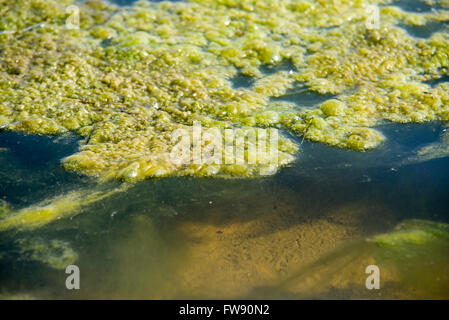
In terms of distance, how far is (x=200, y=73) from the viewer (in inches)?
138

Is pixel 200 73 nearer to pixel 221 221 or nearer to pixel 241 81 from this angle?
pixel 241 81

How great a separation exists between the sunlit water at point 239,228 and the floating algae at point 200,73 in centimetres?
16

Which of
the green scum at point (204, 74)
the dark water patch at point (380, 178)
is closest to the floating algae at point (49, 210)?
the green scum at point (204, 74)

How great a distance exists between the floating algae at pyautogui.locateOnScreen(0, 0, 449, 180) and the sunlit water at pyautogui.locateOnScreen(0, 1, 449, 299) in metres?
0.16

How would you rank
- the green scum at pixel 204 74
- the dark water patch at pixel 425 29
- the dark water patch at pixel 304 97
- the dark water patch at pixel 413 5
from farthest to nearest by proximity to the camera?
the dark water patch at pixel 413 5
the dark water patch at pixel 425 29
the dark water patch at pixel 304 97
the green scum at pixel 204 74

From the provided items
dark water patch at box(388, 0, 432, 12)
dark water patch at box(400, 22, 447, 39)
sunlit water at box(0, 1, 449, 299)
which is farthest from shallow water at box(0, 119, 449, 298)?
dark water patch at box(388, 0, 432, 12)

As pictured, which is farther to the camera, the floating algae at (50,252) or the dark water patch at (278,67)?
the dark water patch at (278,67)

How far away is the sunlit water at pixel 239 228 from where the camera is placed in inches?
75.0

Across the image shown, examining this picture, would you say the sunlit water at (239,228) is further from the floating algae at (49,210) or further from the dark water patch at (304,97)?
the dark water patch at (304,97)

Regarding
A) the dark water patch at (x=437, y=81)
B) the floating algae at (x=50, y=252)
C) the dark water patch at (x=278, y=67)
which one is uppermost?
the dark water patch at (x=278, y=67)

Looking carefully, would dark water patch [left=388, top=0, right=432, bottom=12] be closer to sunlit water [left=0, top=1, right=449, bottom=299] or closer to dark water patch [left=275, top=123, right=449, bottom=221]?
dark water patch [left=275, top=123, right=449, bottom=221]

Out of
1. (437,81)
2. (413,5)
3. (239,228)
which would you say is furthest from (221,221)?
(413,5)

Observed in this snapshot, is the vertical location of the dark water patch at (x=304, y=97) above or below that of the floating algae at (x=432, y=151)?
above

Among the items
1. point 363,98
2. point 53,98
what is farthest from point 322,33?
point 53,98
